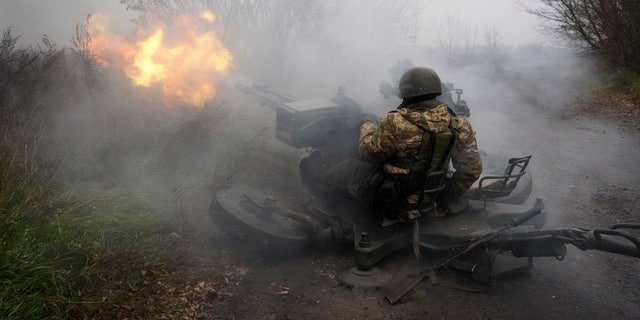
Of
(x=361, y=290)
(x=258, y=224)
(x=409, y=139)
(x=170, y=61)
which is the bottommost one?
(x=361, y=290)

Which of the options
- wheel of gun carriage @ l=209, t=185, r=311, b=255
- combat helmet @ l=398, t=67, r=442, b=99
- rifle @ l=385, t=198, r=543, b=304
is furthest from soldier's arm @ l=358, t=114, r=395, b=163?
wheel of gun carriage @ l=209, t=185, r=311, b=255

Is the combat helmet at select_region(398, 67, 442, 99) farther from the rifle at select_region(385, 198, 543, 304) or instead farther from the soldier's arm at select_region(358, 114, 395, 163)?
the rifle at select_region(385, 198, 543, 304)

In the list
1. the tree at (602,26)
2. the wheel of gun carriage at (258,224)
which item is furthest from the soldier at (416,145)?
the tree at (602,26)

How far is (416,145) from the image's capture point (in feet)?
12.6

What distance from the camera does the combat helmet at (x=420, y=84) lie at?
389 cm

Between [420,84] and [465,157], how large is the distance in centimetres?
82

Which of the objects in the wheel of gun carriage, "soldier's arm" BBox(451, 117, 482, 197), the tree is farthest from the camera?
the tree

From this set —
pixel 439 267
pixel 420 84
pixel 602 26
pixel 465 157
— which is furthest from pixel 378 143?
pixel 602 26

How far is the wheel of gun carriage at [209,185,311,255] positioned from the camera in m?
4.44

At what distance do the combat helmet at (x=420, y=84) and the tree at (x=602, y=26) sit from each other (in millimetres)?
11193

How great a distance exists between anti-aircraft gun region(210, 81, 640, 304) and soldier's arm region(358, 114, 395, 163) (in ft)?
2.22

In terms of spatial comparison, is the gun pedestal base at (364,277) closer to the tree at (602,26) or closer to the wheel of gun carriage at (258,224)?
the wheel of gun carriage at (258,224)

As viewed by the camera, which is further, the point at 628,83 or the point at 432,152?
the point at 628,83

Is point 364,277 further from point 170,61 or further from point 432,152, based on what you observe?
point 170,61
